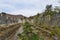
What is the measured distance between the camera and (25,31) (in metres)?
10.6

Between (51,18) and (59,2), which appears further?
(51,18)

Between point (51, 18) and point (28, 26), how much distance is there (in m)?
17.1

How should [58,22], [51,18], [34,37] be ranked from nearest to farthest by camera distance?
[34,37] → [58,22] → [51,18]

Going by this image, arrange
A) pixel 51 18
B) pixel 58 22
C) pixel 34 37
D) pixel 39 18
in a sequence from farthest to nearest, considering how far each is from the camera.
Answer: pixel 39 18
pixel 51 18
pixel 58 22
pixel 34 37

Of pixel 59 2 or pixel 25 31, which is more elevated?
pixel 59 2

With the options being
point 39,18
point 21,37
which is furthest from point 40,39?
point 39,18

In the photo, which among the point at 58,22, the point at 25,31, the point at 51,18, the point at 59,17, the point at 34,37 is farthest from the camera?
the point at 51,18

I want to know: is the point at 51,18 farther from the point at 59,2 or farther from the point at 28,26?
the point at 28,26

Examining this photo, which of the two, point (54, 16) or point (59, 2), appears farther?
point (54, 16)

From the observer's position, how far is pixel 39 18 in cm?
3497

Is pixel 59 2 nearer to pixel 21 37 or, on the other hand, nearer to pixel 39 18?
pixel 21 37

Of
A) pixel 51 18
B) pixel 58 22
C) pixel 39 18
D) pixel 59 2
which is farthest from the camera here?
pixel 39 18

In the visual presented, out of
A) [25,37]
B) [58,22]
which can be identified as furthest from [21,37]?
[58,22]

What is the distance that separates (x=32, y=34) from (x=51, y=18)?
18270mm
